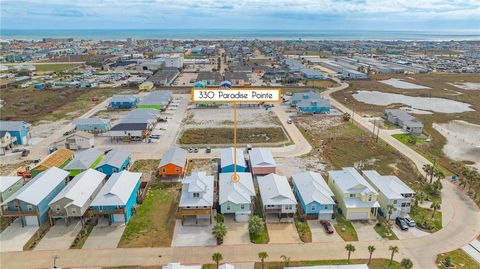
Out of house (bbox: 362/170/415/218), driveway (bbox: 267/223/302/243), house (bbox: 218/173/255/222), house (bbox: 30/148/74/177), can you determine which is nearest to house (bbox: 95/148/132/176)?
house (bbox: 30/148/74/177)

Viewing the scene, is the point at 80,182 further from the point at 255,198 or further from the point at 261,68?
the point at 261,68

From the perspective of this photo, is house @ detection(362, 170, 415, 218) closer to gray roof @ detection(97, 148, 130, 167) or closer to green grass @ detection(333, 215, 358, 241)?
green grass @ detection(333, 215, 358, 241)

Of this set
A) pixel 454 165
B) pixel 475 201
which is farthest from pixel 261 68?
Result: pixel 475 201

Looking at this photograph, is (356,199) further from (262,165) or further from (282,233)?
(262,165)

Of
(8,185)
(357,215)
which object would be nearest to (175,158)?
(8,185)

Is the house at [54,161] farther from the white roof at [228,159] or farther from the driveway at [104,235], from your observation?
the white roof at [228,159]

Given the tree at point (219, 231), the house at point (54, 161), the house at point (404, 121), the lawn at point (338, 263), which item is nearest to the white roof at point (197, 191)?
the tree at point (219, 231)
